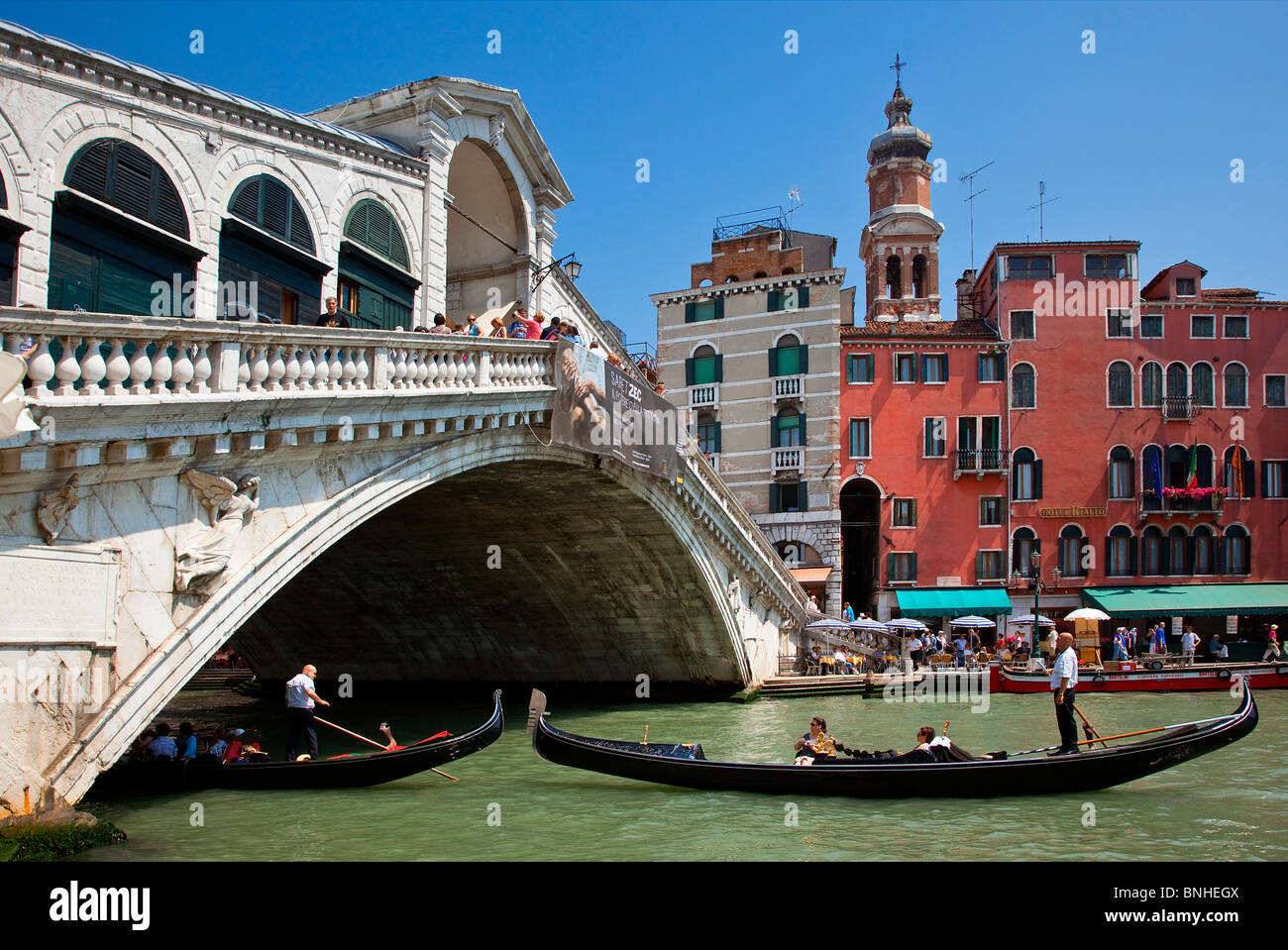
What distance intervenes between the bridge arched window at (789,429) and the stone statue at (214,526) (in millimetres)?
20490

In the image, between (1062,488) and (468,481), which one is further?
(1062,488)

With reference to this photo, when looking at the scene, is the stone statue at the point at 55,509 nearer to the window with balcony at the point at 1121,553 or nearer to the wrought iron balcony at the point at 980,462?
the wrought iron balcony at the point at 980,462

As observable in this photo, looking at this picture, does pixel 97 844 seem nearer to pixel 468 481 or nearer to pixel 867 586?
pixel 468 481

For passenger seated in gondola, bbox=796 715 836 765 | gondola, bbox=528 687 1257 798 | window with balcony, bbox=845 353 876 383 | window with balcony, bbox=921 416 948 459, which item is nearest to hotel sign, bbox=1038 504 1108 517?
window with balcony, bbox=921 416 948 459

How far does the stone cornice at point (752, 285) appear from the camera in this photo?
2723 centimetres

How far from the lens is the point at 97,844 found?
7.14 meters

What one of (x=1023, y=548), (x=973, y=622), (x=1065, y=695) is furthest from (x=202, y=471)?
(x=1023, y=548)

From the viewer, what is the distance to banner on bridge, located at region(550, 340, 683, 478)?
40.5 ft

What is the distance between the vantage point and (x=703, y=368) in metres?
28.6

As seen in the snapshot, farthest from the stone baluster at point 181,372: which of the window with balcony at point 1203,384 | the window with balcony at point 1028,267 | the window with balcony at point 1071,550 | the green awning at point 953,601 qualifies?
the window with balcony at point 1203,384

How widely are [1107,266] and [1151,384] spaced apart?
3.21m

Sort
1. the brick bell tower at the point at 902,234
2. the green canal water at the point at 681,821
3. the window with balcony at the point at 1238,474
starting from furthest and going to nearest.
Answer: the brick bell tower at the point at 902,234
the window with balcony at the point at 1238,474
the green canal water at the point at 681,821
